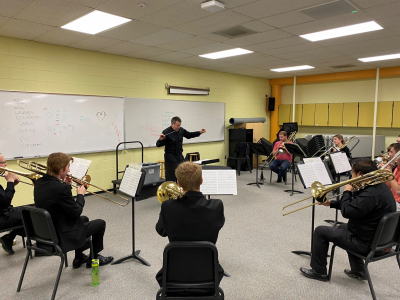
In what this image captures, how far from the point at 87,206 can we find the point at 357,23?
4.73 meters

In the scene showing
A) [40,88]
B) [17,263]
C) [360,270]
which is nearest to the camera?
[360,270]

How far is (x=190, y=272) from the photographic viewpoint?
165cm

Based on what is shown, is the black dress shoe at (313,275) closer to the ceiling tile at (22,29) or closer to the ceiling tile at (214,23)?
the ceiling tile at (214,23)

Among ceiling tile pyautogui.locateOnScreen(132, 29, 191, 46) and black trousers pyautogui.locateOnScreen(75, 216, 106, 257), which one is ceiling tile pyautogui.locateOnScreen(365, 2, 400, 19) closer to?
ceiling tile pyautogui.locateOnScreen(132, 29, 191, 46)

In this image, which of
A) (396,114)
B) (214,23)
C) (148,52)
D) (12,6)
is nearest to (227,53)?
(148,52)

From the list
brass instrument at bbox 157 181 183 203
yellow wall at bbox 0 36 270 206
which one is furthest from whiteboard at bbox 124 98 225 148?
brass instrument at bbox 157 181 183 203

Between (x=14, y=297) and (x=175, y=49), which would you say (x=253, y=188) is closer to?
(x=175, y=49)

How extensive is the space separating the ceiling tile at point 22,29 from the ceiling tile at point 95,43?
623mm

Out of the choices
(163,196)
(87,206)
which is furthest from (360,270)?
(87,206)

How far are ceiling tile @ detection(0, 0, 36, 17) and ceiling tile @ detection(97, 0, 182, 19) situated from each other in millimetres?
741

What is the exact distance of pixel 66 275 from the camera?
8.77 ft

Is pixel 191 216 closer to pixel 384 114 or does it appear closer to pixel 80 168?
pixel 80 168

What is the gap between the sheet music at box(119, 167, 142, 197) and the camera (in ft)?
8.74

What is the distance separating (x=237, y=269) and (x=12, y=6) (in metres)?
3.57
